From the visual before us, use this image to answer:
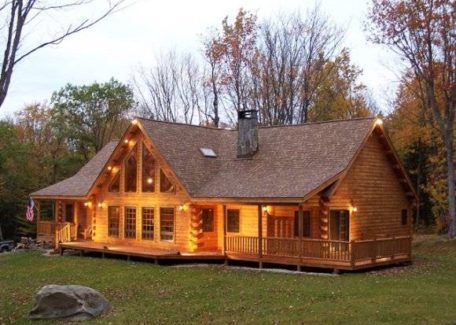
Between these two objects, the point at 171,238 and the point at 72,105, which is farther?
the point at 72,105

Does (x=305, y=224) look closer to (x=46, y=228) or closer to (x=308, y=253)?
(x=308, y=253)

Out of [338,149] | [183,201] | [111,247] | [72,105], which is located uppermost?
[72,105]

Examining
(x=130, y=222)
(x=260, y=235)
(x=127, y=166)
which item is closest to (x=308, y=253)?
(x=260, y=235)

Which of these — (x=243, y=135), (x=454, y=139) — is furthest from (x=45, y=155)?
(x=454, y=139)

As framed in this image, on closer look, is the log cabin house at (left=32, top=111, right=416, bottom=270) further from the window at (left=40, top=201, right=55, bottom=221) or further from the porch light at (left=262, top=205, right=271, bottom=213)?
the window at (left=40, top=201, right=55, bottom=221)

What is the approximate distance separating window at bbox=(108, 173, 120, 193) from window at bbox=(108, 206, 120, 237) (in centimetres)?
87

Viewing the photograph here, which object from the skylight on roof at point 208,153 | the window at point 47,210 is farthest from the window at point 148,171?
the window at point 47,210

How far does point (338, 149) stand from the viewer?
77.7 feet

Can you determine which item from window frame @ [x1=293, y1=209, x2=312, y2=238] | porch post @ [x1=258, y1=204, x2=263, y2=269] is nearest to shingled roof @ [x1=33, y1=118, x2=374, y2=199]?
porch post @ [x1=258, y1=204, x2=263, y2=269]

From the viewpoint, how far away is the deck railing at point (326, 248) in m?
20.5

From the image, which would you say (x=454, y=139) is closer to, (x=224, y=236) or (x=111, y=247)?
(x=224, y=236)

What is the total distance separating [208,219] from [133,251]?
11.4 ft

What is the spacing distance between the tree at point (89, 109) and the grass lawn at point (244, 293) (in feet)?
86.6

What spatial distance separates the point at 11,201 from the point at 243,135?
25.1m
